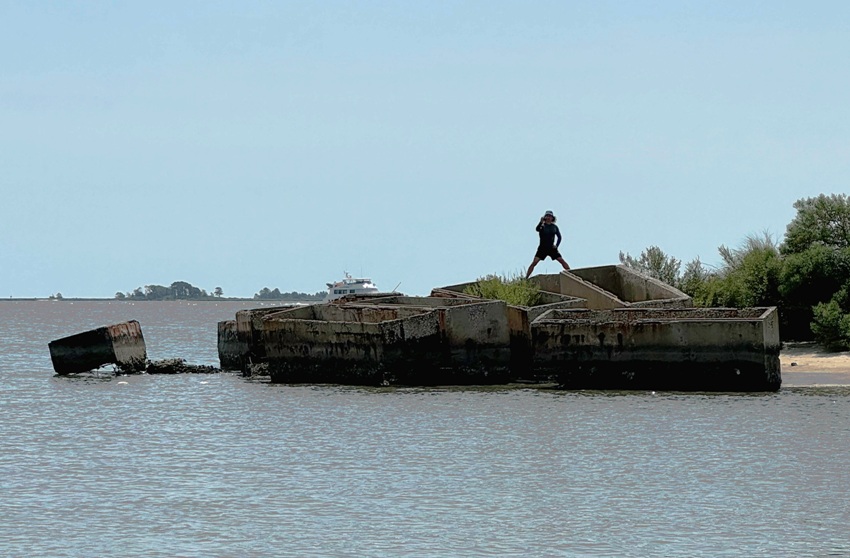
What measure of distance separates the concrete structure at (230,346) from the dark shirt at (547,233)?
8.34m

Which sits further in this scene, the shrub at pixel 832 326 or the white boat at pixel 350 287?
the white boat at pixel 350 287

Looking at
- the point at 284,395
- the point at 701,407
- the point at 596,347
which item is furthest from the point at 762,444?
the point at 284,395

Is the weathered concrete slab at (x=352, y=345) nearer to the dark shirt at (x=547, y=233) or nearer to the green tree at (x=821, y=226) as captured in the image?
the dark shirt at (x=547, y=233)

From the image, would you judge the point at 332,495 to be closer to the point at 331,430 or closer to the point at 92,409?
the point at 331,430

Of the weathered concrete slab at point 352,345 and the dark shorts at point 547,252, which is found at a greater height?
the dark shorts at point 547,252

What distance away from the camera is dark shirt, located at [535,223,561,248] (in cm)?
3259

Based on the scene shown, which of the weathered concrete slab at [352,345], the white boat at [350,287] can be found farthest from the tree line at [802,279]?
the white boat at [350,287]

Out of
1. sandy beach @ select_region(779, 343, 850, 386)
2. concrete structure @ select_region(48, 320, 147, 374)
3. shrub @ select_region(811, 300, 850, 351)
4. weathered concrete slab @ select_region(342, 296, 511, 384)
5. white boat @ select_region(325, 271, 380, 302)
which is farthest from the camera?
white boat @ select_region(325, 271, 380, 302)

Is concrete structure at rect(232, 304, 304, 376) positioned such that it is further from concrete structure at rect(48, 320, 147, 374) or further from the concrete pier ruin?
the concrete pier ruin

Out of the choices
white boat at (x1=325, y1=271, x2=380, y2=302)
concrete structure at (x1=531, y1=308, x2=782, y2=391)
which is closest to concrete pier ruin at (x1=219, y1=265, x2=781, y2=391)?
concrete structure at (x1=531, y1=308, x2=782, y2=391)

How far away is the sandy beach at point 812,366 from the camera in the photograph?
2653cm

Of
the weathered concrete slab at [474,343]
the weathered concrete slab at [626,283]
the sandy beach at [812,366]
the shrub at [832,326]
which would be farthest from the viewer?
the weathered concrete slab at [626,283]

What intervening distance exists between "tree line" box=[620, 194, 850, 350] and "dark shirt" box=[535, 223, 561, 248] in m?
5.24

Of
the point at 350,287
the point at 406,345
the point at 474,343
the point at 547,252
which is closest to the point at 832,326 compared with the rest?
the point at 547,252
